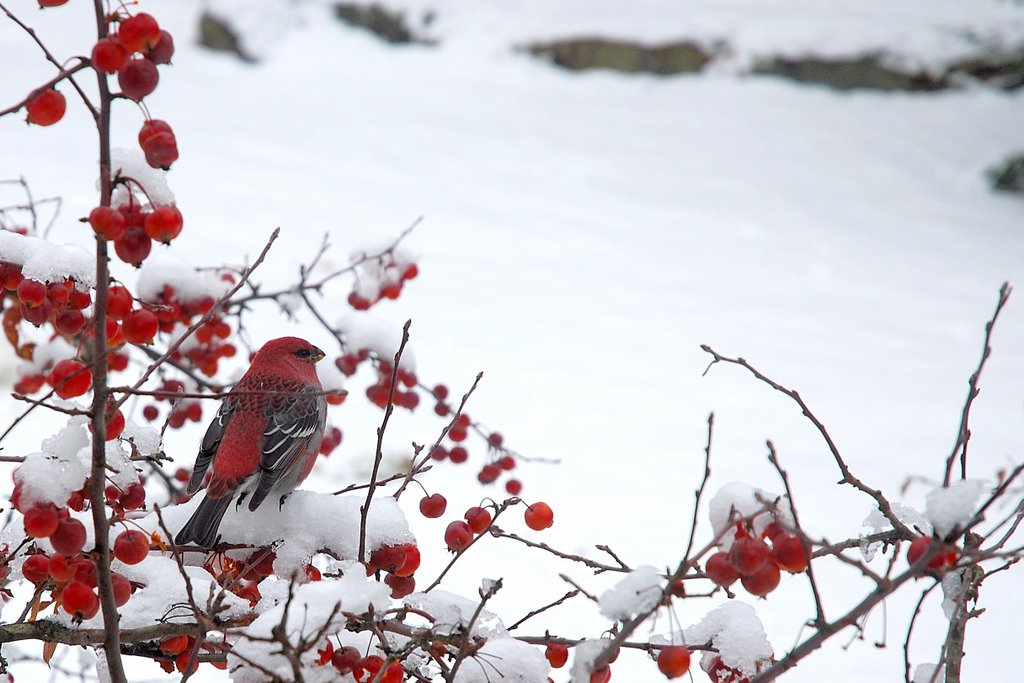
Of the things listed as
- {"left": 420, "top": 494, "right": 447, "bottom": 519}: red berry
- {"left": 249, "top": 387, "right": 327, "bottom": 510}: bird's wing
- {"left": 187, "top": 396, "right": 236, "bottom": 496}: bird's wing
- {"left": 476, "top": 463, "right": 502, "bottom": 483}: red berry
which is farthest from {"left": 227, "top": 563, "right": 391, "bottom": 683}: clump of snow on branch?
{"left": 476, "top": 463, "right": 502, "bottom": 483}: red berry

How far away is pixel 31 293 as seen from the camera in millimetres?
1443

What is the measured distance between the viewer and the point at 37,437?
4.09 meters

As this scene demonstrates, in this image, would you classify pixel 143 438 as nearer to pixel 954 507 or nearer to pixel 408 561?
pixel 408 561

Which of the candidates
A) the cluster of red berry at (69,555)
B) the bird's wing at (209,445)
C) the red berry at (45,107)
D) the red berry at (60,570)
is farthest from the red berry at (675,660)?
the bird's wing at (209,445)

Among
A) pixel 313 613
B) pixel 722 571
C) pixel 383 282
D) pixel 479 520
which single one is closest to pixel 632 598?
pixel 722 571

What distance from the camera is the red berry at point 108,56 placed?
1.07m

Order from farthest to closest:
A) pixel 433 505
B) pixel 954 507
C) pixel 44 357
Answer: pixel 44 357 → pixel 433 505 → pixel 954 507

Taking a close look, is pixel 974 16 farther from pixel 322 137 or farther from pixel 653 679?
pixel 653 679

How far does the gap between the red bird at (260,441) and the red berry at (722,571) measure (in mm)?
911

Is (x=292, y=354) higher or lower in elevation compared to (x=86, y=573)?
higher

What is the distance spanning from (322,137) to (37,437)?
6.29m

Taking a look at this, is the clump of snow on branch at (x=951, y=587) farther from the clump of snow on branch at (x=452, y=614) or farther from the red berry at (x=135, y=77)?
the red berry at (x=135, y=77)

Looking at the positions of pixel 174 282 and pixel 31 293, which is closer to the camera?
pixel 31 293

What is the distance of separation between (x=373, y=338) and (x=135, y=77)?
1.63 meters
